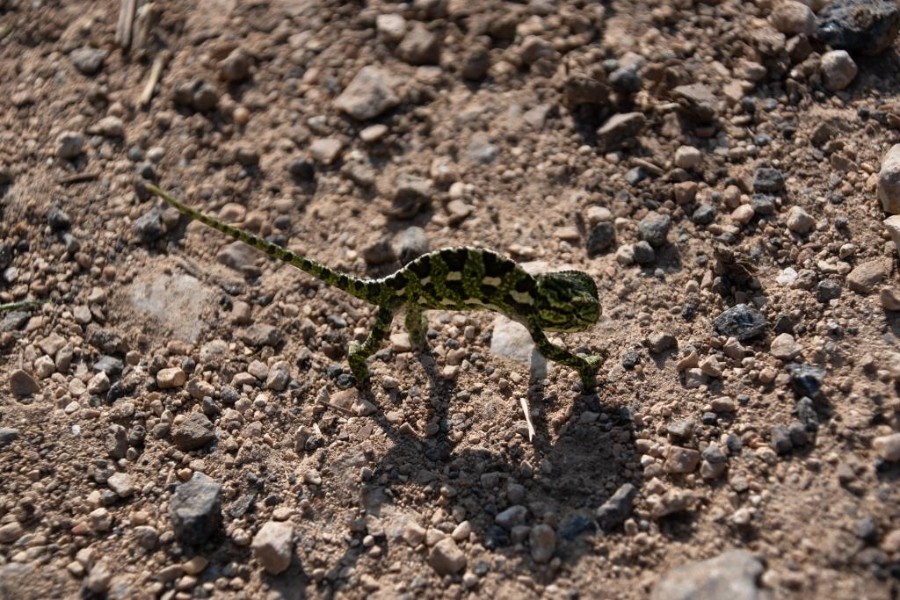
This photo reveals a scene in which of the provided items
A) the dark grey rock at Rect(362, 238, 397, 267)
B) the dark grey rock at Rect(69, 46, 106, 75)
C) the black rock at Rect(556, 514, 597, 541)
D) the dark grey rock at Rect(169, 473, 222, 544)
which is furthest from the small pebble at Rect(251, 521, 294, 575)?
the dark grey rock at Rect(69, 46, 106, 75)

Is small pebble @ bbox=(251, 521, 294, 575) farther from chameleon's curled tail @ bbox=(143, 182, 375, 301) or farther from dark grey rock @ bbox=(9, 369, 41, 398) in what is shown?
dark grey rock @ bbox=(9, 369, 41, 398)

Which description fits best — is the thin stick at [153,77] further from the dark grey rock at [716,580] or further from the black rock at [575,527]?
the dark grey rock at [716,580]

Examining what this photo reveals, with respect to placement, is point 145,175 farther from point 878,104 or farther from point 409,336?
point 878,104

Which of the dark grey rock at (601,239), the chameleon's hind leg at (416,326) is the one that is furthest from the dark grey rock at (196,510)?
the dark grey rock at (601,239)

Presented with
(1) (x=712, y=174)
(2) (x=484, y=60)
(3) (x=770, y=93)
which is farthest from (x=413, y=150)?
(3) (x=770, y=93)

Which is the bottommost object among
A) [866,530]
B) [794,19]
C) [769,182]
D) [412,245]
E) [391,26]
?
[412,245]

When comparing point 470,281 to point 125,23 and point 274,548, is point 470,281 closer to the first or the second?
point 274,548

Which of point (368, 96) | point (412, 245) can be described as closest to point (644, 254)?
point (412, 245)

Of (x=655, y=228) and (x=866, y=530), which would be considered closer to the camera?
(x=866, y=530)
